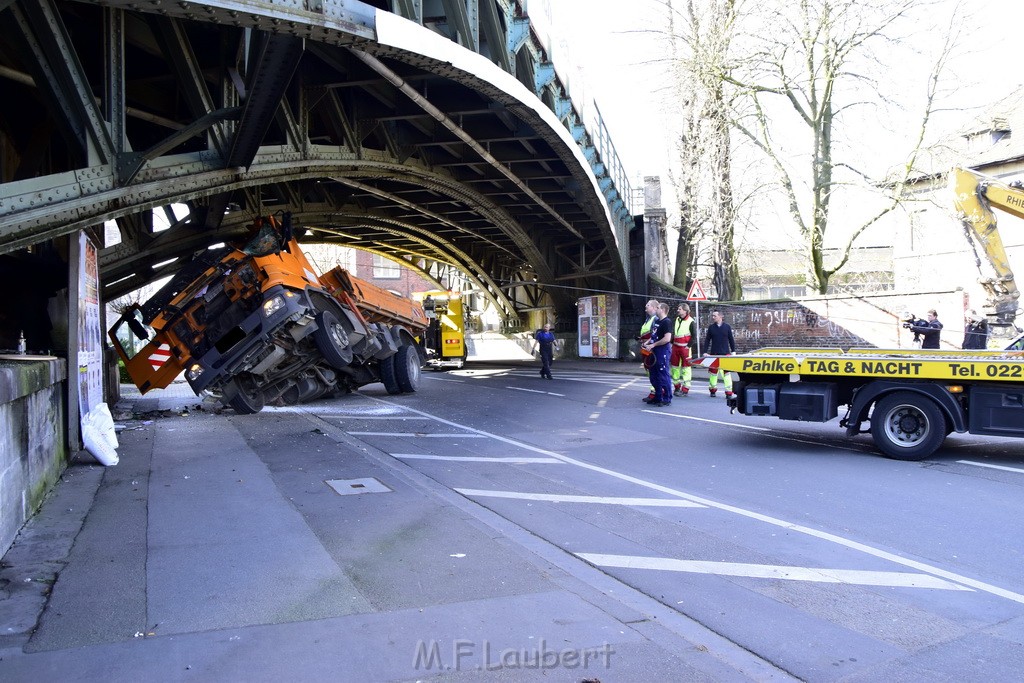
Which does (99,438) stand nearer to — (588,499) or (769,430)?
(588,499)

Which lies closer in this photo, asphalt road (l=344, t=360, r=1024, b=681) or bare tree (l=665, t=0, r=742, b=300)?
asphalt road (l=344, t=360, r=1024, b=681)

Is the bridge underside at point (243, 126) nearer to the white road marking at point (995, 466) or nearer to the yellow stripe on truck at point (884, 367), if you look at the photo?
the yellow stripe on truck at point (884, 367)

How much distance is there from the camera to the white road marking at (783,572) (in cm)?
465

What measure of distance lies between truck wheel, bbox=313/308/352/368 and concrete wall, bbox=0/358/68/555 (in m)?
5.09

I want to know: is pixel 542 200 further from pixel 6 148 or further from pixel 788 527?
pixel 788 527

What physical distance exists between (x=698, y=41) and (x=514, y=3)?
37.9 ft

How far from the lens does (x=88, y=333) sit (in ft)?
30.3

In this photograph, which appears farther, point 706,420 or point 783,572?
point 706,420

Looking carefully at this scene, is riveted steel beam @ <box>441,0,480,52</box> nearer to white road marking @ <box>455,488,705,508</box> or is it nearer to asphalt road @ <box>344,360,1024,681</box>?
asphalt road @ <box>344,360,1024,681</box>

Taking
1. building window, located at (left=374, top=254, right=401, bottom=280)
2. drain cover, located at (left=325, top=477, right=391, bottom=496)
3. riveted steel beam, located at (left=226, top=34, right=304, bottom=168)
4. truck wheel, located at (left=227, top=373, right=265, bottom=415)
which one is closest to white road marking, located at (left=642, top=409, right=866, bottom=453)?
drain cover, located at (left=325, top=477, right=391, bottom=496)

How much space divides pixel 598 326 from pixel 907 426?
2115 centimetres

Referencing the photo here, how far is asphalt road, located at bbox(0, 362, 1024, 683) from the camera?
3.65m

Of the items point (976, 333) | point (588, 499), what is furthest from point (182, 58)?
point (976, 333)

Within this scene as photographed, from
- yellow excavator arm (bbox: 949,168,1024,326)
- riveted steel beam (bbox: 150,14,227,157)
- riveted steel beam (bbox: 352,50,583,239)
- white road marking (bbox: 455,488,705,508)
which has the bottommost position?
white road marking (bbox: 455,488,705,508)
